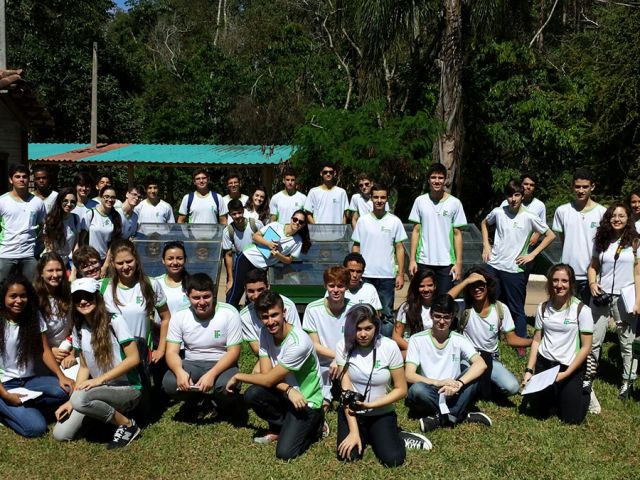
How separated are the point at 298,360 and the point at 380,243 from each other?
2411mm

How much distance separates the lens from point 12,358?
5.52 metres

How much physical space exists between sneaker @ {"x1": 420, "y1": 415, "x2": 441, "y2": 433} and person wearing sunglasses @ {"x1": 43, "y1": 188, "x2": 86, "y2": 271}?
12.9 ft

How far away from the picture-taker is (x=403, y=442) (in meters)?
4.97

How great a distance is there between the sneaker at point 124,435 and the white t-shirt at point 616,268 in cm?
413

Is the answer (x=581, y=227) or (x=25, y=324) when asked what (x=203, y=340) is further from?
(x=581, y=227)

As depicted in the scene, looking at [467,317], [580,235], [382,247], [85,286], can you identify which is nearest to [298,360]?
[85,286]

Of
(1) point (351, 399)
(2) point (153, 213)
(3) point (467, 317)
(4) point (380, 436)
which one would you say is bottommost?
(4) point (380, 436)

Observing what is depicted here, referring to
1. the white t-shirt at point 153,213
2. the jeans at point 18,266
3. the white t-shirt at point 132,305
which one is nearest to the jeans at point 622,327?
the white t-shirt at point 132,305

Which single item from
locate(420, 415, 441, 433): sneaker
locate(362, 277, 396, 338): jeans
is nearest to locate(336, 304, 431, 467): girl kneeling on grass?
locate(420, 415, 441, 433): sneaker

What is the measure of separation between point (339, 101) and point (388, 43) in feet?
30.9

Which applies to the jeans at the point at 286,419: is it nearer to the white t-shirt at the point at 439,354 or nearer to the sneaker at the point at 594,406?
the white t-shirt at the point at 439,354

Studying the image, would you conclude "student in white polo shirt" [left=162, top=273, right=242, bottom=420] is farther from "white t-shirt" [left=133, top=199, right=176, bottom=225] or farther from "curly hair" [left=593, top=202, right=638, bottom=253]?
"white t-shirt" [left=133, top=199, right=176, bottom=225]

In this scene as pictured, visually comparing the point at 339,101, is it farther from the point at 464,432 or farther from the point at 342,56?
the point at 464,432

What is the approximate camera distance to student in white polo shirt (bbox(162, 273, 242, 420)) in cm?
548
